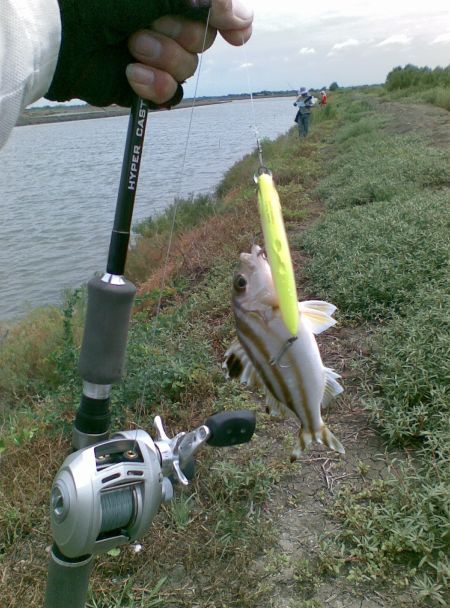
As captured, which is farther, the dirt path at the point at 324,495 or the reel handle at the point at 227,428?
the dirt path at the point at 324,495

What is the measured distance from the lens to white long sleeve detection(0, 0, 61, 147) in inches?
44.2

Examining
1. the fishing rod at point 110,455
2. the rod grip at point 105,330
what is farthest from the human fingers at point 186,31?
the rod grip at point 105,330

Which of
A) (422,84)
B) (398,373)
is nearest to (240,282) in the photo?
(398,373)

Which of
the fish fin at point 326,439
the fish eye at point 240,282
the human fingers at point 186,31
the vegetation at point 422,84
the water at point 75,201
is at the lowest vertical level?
the water at point 75,201

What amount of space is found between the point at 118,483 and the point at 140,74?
1053 millimetres

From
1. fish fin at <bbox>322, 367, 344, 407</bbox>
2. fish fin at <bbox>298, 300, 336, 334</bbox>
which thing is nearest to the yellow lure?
fish fin at <bbox>298, 300, 336, 334</bbox>

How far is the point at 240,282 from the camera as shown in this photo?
1.17 meters

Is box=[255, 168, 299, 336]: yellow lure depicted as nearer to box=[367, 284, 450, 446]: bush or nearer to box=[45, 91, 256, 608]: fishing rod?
box=[45, 91, 256, 608]: fishing rod

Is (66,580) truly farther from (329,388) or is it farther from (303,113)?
(303,113)

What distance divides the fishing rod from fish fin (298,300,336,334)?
0.51m

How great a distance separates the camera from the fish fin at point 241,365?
1249mm

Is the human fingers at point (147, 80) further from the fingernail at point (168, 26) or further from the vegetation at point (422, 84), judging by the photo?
the vegetation at point (422, 84)

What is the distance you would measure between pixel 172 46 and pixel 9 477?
262cm

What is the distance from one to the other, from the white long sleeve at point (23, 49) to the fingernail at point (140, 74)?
248 millimetres
